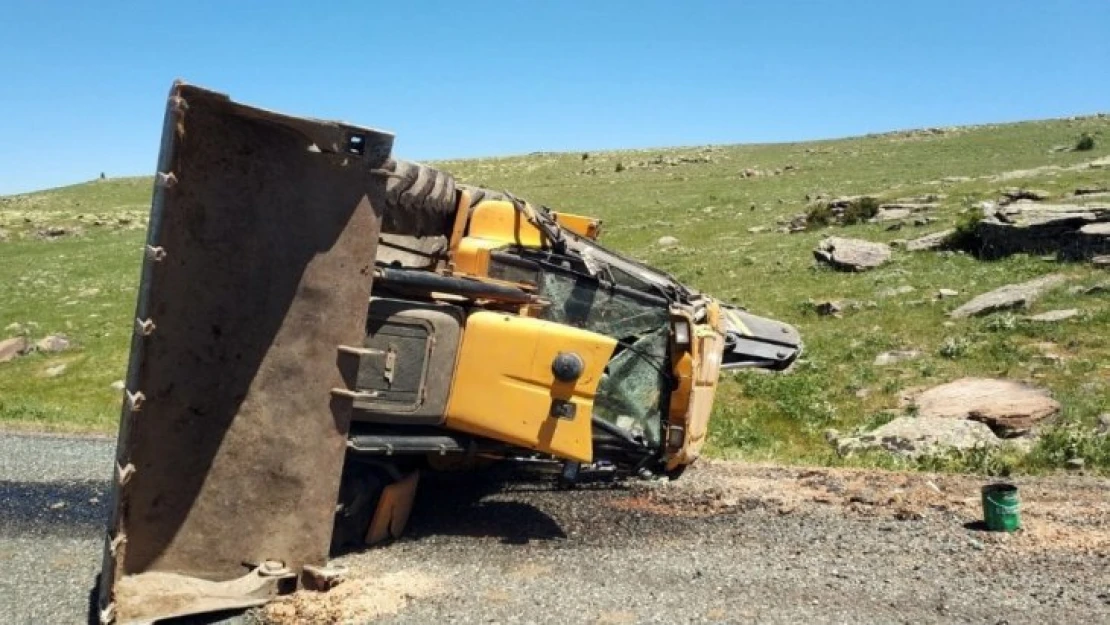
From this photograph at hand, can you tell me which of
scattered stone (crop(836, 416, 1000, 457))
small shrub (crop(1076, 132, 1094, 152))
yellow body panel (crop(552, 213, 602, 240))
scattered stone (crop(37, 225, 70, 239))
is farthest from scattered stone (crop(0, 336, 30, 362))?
small shrub (crop(1076, 132, 1094, 152))

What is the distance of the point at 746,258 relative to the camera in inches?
1132

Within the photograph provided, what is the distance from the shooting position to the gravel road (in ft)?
19.3

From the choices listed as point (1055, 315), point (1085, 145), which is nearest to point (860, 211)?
point (1055, 315)

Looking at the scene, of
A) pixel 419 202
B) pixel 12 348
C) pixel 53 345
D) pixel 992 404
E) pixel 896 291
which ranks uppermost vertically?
pixel 419 202

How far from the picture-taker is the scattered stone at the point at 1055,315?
658 inches

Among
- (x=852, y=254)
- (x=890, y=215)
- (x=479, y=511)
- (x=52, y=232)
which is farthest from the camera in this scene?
(x=52, y=232)

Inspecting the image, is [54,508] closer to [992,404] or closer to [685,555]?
[685,555]

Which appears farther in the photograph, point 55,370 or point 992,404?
point 55,370

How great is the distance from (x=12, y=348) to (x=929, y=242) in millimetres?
24790

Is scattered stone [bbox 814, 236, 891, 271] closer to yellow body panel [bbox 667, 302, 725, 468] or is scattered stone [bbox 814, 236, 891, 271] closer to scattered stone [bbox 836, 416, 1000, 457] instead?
scattered stone [bbox 836, 416, 1000, 457]

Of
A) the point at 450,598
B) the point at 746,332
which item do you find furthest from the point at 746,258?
the point at 450,598

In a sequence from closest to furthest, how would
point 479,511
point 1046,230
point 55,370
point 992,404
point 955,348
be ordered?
point 479,511 < point 992,404 < point 955,348 < point 1046,230 < point 55,370

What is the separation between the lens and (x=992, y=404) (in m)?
12.4

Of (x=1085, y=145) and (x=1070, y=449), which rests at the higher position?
(x=1085, y=145)
